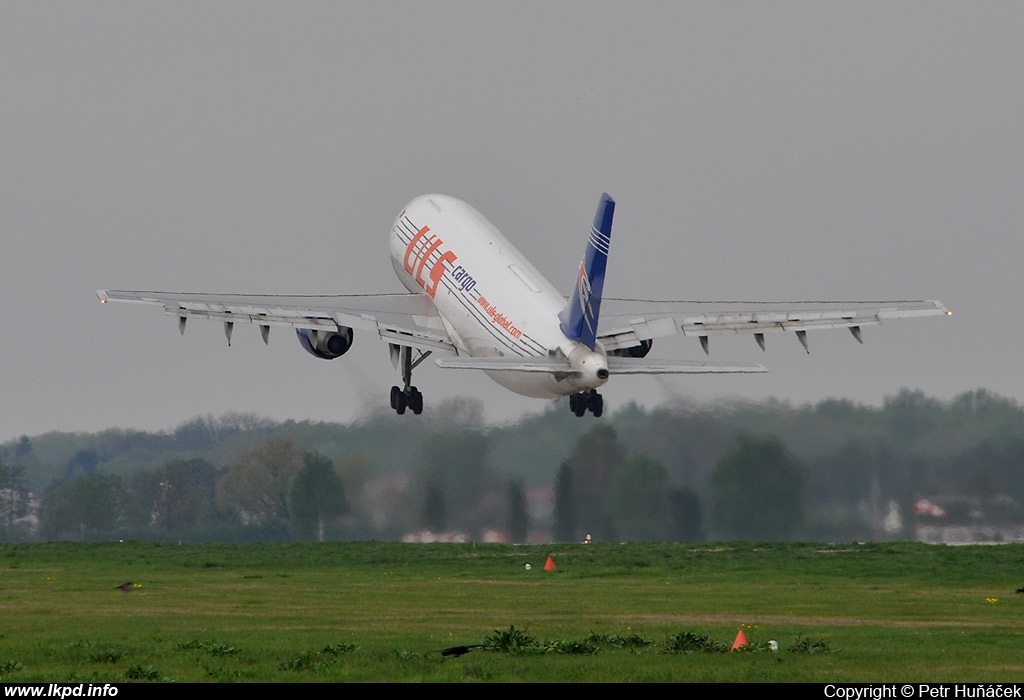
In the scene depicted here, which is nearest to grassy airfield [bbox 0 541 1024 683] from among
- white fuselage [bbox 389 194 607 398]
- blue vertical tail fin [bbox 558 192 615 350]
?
white fuselage [bbox 389 194 607 398]

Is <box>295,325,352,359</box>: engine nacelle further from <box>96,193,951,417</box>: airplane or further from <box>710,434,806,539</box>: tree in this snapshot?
<box>710,434,806,539</box>: tree

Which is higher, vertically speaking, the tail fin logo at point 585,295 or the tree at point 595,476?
the tail fin logo at point 585,295

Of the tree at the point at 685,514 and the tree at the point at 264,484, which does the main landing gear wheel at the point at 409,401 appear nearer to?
the tree at the point at 264,484

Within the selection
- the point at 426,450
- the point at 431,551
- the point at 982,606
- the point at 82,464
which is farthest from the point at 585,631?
the point at 82,464

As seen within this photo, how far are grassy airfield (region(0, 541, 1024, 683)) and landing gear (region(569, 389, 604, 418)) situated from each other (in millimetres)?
4509

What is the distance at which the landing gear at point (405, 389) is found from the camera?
6178 cm

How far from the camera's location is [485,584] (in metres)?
48.0

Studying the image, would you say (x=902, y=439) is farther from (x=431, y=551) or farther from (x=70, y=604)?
(x=70, y=604)

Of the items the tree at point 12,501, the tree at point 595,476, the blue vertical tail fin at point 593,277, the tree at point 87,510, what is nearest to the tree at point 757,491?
the tree at point 595,476

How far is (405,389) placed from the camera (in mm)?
62500

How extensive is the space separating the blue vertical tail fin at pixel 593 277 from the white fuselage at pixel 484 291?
60 cm

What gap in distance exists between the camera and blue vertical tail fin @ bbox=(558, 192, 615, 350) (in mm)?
48094

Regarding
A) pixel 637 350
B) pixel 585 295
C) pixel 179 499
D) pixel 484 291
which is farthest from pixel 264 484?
pixel 585 295

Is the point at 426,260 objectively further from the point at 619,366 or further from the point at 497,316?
the point at 619,366
